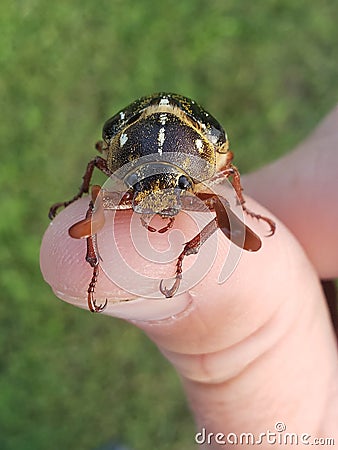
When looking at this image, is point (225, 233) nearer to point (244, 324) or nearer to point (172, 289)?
point (172, 289)

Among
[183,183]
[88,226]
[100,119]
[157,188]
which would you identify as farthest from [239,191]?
[100,119]

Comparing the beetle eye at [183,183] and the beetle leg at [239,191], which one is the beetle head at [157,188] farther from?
the beetle leg at [239,191]

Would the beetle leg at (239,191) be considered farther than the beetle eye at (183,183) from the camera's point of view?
Yes

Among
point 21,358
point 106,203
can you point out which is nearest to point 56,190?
point 21,358

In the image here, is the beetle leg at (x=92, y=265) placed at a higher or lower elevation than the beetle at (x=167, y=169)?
lower

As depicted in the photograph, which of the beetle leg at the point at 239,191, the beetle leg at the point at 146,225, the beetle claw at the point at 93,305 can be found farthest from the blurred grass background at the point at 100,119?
the beetle leg at the point at 146,225

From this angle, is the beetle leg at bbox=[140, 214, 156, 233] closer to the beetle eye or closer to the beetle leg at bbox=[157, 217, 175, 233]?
the beetle leg at bbox=[157, 217, 175, 233]

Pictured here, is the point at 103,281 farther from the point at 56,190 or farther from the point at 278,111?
the point at 278,111
